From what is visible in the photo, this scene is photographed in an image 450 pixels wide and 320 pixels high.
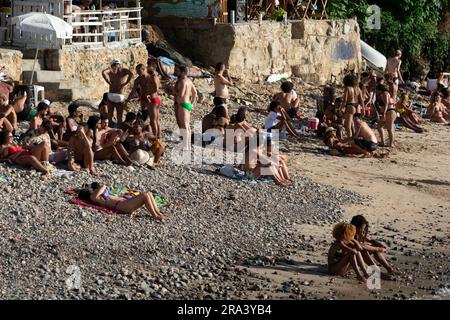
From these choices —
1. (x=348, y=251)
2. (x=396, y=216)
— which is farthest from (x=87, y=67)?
(x=348, y=251)

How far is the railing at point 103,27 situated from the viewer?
2281 cm

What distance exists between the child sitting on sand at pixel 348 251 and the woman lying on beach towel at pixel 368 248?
0.33ft

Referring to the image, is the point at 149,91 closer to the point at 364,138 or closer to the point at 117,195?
the point at 117,195

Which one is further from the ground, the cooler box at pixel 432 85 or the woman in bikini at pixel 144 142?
the woman in bikini at pixel 144 142

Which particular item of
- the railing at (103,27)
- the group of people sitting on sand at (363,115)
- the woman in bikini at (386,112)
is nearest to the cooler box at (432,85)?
the group of people sitting on sand at (363,115)

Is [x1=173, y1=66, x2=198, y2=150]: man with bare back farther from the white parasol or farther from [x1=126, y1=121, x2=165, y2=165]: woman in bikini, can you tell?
the white parasol

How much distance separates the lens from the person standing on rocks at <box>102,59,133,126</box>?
20188 millimetres

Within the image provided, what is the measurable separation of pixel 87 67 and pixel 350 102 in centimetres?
479

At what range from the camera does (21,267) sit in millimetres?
13766

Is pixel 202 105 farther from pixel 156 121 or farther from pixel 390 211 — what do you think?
pixel 390 211

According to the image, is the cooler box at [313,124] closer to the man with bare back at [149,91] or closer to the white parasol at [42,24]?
the man with bare back at [149,91]

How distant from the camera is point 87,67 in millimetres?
22594

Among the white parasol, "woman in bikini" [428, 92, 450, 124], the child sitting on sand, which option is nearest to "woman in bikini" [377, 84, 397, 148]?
"woman in bikini" [428, 92, 450, 124]

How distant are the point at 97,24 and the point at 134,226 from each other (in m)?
8.20
